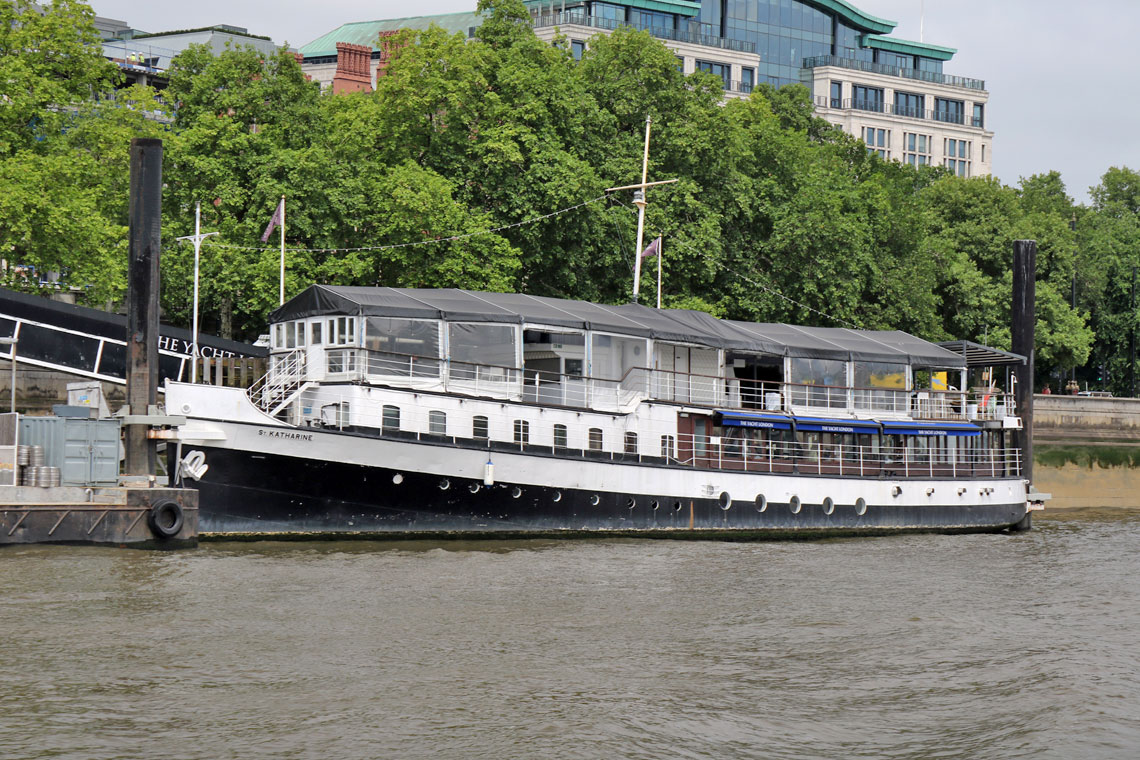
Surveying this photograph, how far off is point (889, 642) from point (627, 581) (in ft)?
22.7

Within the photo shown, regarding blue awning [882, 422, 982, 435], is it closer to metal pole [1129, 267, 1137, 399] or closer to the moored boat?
the moored boat

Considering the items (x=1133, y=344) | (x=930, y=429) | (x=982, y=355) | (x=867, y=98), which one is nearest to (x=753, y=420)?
(x=930, y=429)

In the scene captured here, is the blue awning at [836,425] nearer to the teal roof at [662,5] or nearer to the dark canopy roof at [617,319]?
the dark canopy roof at [617,319]

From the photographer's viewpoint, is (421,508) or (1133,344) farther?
(1133,344)

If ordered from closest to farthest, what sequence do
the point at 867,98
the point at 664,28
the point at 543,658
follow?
the point at 543,658, the point at 664,28, the point at 867,98

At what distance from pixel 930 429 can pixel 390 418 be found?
683 inches

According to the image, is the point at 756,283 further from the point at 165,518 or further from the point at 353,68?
the point at 165,518

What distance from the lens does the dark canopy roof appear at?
3456 centimetres

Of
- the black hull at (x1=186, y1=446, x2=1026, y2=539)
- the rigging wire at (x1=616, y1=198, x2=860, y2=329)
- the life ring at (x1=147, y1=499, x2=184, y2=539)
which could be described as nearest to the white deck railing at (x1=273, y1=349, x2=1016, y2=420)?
the black hull at (x1=186, y1=446, x2=1026, y2=539)

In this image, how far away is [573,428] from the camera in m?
36.0

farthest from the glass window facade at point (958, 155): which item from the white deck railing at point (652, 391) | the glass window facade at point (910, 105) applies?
the white deck railing at point (652, 391)

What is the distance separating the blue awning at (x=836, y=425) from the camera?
132 feet

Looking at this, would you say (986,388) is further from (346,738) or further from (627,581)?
(346,738)

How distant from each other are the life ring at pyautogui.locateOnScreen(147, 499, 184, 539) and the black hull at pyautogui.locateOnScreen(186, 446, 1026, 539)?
6.51 ft
